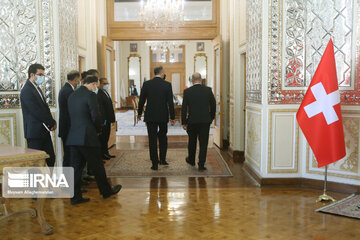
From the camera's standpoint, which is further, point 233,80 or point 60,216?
point 233,80

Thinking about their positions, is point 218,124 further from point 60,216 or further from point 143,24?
point 60,216

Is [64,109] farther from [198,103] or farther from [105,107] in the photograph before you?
[198,103]

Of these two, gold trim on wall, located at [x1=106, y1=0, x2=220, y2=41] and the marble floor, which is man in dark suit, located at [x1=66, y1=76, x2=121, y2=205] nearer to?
the marble floor

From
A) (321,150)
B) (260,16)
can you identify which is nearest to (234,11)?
(260,16)

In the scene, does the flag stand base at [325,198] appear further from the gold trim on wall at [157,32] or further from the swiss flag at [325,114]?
the gold trim on wall at [157,32]

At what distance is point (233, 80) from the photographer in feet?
23.3

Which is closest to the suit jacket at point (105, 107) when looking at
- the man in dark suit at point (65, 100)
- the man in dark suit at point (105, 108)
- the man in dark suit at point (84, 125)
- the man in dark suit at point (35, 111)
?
the man in dark suit at point (105, 108)

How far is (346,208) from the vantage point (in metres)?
3.93

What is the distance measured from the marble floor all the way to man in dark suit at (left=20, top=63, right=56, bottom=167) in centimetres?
82

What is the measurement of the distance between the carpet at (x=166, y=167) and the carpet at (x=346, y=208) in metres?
1.79

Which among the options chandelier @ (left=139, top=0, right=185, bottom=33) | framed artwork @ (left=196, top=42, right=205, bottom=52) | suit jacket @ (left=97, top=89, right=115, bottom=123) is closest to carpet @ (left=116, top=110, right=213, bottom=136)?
chandelier @ (left=139, top=0, right=185, bottom=33)

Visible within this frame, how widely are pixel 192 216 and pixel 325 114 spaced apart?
204 centimetres

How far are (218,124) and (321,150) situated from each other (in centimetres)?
390

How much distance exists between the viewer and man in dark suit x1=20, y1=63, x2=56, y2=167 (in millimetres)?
4039
